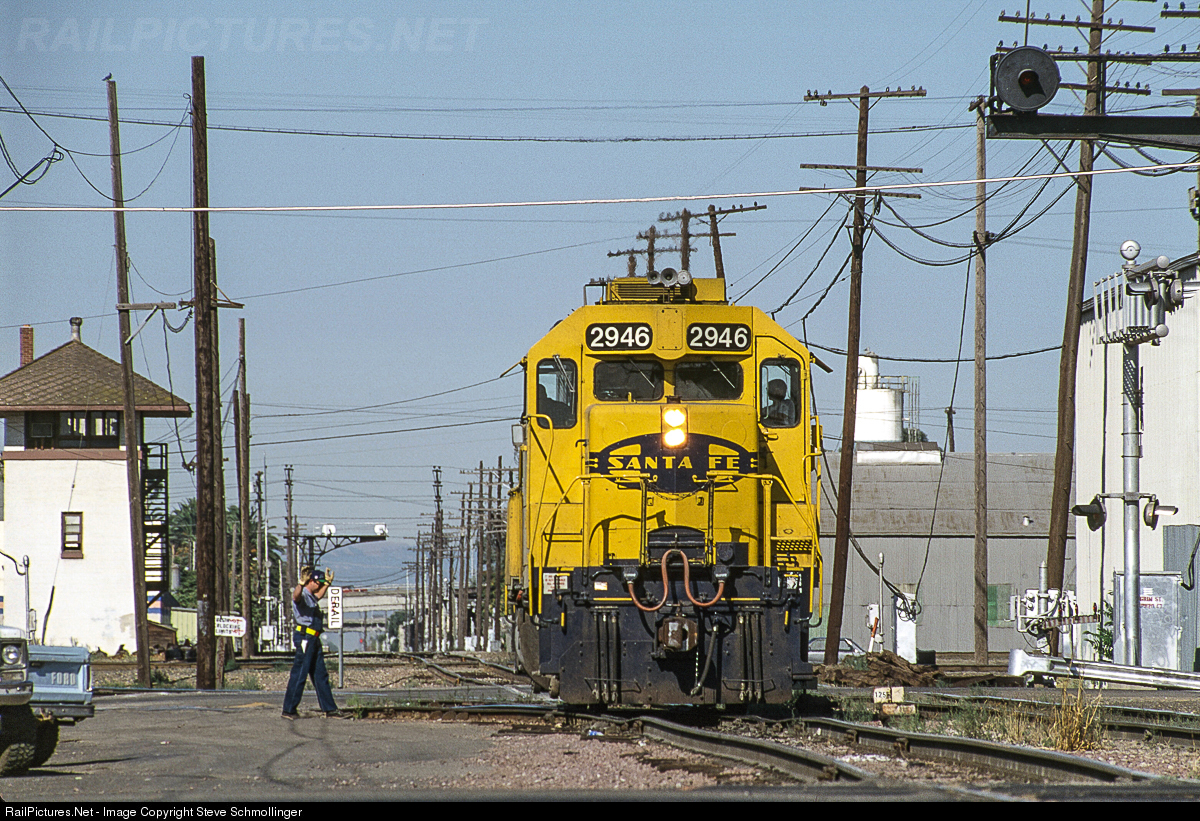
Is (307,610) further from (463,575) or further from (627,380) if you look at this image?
(463,575)

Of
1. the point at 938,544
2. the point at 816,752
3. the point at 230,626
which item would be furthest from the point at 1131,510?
the point at 938,544

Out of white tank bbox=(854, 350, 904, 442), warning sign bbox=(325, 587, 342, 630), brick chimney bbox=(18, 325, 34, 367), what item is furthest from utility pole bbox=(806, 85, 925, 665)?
brick chimney bbox=(18, 325, 34, 367)

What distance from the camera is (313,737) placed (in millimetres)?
12492

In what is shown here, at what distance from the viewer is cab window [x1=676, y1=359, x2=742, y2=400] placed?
552 inches

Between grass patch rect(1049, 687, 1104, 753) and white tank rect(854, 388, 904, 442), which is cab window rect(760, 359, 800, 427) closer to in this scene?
grass patch rect(1049, 687, 1104, 753)

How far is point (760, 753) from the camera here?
407 inches

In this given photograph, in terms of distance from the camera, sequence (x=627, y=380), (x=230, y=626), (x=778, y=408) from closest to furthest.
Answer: (x=627, y=380) < (x=778, y=408) < (x=230, y=626)

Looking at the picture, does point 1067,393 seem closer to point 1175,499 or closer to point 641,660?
point 1175,499

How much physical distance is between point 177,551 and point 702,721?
102285mm

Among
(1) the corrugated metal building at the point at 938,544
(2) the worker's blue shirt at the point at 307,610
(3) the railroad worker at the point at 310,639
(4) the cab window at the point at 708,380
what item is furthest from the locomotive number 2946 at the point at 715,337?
(1) the corrugated metal building at the point at 938,544

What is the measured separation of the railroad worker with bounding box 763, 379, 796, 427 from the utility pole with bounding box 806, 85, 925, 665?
47.4 ft

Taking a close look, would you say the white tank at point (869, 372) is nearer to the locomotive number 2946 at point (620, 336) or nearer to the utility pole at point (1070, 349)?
the utility pole at point (1070, 349)

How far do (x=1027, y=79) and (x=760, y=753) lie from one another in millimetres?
7742

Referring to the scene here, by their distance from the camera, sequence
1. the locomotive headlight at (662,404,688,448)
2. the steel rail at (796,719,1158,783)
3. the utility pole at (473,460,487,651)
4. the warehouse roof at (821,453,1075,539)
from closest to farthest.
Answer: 1. the steel rail at (796,719,1158,783)
2. the locomotive headlight at (662,404,688,448)
3. the warehouse roof at (821,453,1075,539)
4. the utility pole at (473,460,487,651)
